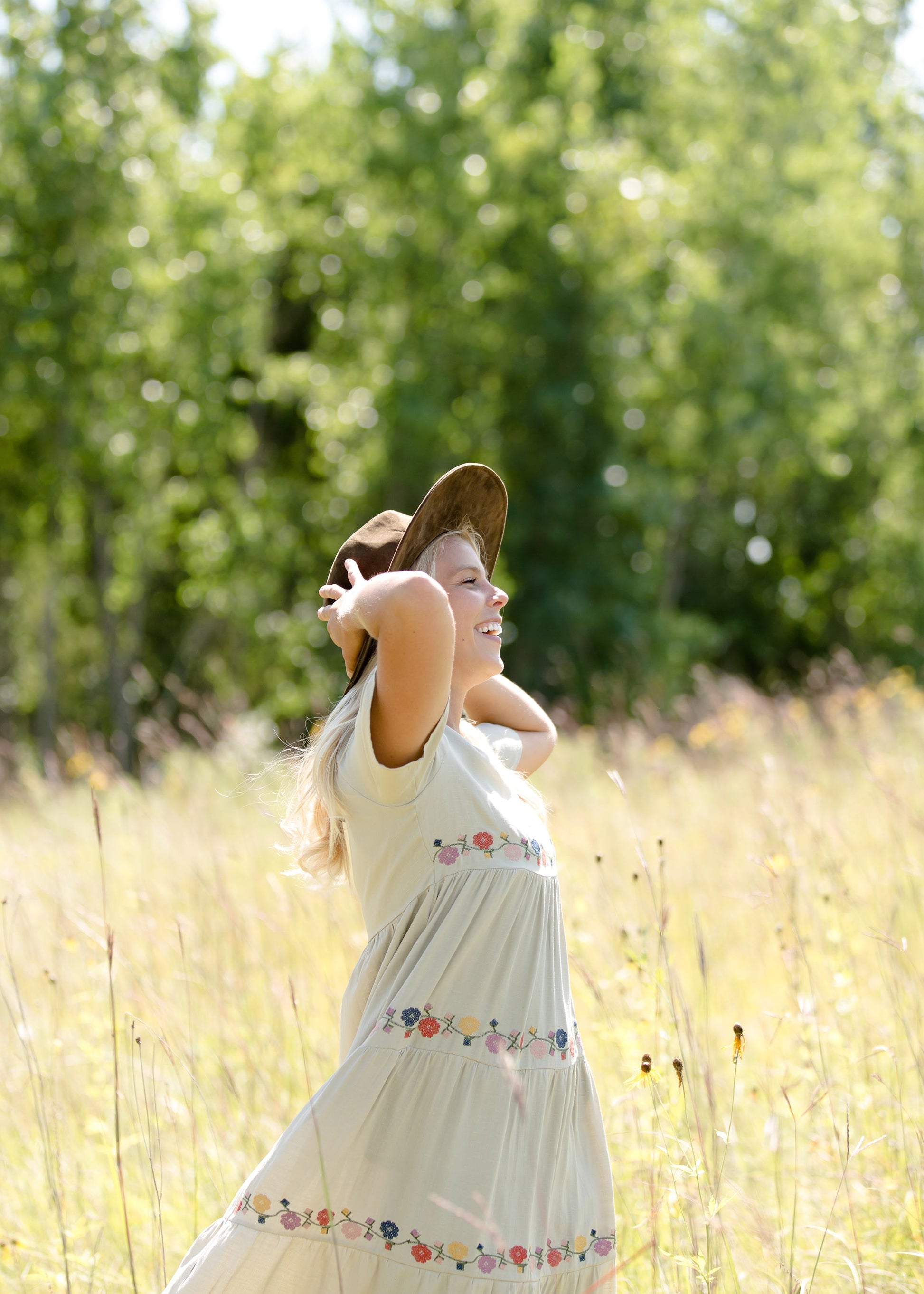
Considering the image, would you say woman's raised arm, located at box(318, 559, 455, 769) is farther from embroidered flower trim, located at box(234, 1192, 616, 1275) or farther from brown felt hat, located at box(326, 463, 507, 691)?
embroidered flower trim, located at box(234, 1192, 616, 1275)

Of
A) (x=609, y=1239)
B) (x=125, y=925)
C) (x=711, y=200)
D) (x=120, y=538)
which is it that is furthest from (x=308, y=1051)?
(x=711, y=200)

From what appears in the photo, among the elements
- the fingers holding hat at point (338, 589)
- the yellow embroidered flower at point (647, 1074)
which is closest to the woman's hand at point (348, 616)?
the fingers holding hat at point (338, 589)

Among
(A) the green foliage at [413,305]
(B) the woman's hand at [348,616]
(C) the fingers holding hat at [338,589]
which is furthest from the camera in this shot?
(A) the green foliage at [413,305]

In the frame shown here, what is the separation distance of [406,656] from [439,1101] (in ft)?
2.13

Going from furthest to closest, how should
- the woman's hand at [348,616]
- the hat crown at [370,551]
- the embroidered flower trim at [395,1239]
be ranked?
the hat crown at [370,551] < the woman's hand at [348,616] < the embroidered flower trim at [395,1239]

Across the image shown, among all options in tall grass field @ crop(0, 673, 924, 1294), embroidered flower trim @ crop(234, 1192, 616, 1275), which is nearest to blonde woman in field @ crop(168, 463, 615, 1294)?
embroidered flower trim @ crop(234, 1192, 616, 1275)

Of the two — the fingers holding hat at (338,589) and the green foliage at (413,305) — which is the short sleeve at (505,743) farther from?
the green foliage at (413,305)

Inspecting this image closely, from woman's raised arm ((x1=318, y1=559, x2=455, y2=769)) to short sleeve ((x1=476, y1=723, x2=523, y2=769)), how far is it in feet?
1.75

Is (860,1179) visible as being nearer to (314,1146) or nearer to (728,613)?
(314,1146)

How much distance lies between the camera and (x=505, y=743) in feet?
7.36

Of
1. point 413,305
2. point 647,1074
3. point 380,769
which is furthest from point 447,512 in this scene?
point 413,305

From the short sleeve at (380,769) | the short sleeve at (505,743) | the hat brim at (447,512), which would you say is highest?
the hat brim at (447,512)

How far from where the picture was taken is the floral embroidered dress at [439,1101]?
62.9 inches

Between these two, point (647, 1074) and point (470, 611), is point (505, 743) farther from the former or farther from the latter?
point (647, 1074)
